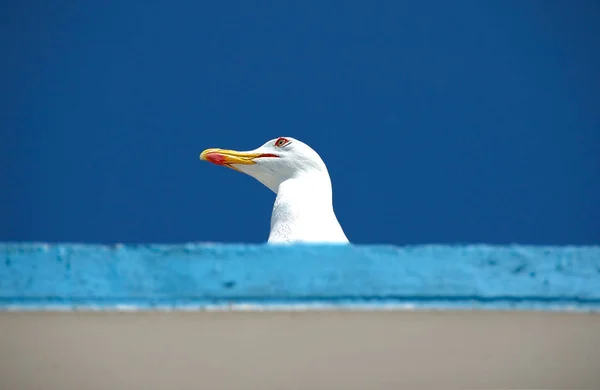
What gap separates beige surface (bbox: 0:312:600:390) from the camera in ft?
8.00

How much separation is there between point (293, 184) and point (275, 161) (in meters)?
0.26

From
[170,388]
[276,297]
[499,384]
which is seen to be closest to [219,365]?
[170,388]

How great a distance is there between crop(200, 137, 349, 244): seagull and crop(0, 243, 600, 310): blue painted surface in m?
1.69

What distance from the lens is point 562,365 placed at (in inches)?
103

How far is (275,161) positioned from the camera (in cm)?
→ 516

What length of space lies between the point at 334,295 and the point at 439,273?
25 centimetres

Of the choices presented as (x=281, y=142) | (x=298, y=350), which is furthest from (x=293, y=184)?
(x=298, y=350)

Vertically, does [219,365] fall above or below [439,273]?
below

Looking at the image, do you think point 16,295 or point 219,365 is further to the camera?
point 219,365

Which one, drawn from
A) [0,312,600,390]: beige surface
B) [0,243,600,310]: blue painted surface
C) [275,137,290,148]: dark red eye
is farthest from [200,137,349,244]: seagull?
[0,243,600,310]: blue painted surface

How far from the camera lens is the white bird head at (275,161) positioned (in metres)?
5.06

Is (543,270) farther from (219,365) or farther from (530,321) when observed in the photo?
(219,365)

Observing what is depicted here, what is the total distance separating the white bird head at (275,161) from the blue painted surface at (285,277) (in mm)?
2607

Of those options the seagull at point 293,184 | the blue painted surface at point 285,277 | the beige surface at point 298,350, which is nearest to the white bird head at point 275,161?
the seagull at point 293,184
